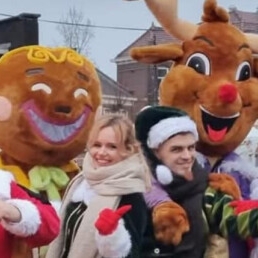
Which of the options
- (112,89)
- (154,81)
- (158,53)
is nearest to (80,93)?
(158,53)

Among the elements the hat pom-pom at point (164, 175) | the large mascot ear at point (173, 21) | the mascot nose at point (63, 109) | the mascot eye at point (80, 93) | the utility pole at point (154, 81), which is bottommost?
the utility pole at point (154, 81)

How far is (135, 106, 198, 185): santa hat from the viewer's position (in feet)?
12.7

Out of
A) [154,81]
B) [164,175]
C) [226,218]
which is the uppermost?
[164,175]

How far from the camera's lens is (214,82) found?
185 inches

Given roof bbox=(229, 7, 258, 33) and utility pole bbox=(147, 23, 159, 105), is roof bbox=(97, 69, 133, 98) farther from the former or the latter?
roof bbox=(229, 7, 258, 33)

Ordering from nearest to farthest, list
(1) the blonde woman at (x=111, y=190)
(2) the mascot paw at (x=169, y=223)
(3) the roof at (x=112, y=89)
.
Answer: (1) the blonde woman at (x=111, y=190) → (2) the mascot paw at (x=169, y=223) → (3) the roof at (x=112, y=89)

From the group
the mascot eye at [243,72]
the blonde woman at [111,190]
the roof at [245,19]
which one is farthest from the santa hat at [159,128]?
the roof at [245,19]

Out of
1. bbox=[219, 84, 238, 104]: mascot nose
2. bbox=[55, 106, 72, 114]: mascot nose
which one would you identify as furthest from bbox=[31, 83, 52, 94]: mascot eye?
bbox=[219, 84, 238, 104]: mascot nose

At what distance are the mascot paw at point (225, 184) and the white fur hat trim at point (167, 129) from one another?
265mm

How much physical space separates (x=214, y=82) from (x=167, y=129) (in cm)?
88

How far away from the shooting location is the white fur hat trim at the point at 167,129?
3.90 m

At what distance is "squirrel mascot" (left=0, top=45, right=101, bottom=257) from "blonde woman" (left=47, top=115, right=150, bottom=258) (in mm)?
819

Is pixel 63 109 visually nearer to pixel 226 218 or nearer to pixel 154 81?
pixel 226 218

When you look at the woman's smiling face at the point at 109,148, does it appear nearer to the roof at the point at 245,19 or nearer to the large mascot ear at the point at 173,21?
the large mascot ear at the point at 173,21
